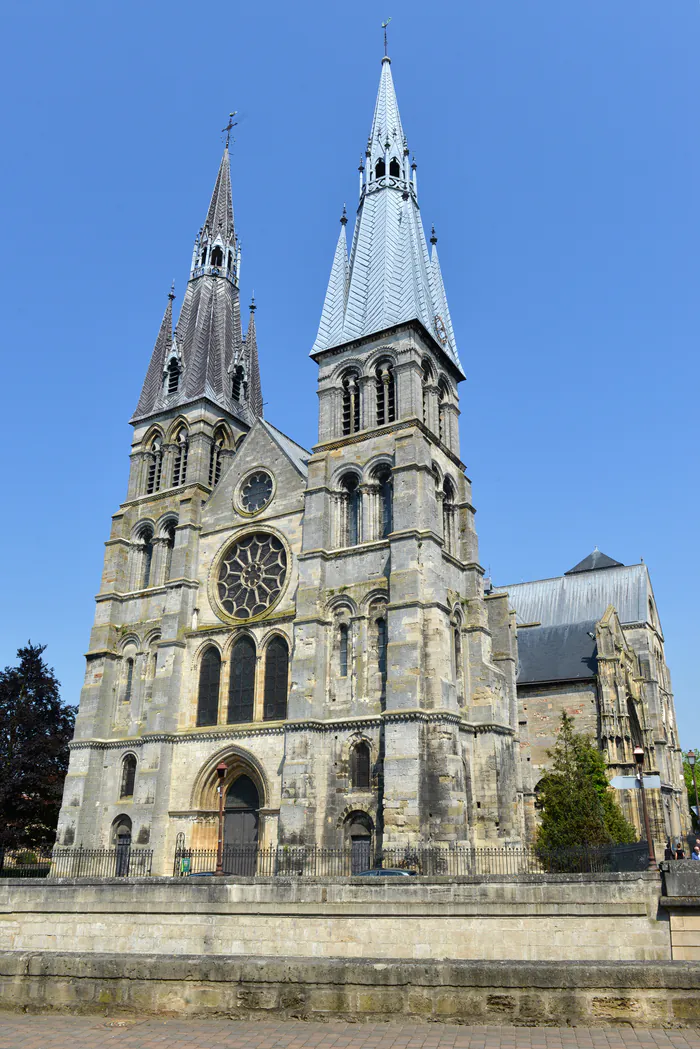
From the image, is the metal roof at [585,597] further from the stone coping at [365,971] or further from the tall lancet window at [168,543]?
the stone coping at [365,971]

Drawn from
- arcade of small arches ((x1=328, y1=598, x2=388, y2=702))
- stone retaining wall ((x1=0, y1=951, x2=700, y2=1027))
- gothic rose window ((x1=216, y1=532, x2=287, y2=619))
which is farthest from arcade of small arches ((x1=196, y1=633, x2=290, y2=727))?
stone retaining wall ((x1=0, y1=951, x2=700, y2=1027))

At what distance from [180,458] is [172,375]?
5.30 meters

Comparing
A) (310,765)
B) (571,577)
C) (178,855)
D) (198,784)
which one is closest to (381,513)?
(310,765)

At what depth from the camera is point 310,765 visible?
28141 mm

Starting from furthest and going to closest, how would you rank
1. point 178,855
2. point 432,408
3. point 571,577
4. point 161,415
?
point 571,577
point 161,415
point 432,408
point 178,855

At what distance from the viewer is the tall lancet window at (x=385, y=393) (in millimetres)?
33812

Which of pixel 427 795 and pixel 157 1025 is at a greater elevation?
pixel 427 795

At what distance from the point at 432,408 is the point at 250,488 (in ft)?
28.7

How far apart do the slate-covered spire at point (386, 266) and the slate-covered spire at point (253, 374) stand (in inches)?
286

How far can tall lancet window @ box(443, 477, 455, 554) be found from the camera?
112 ft

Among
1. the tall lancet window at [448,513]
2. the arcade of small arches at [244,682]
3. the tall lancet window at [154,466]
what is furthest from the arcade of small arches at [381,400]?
the tall lancet window at [154,466]

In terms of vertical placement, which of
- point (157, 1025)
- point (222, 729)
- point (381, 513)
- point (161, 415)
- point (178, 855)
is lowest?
A: point (157, 1025)

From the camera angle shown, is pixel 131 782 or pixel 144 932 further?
pixel 131 782

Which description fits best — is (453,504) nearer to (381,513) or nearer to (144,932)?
(381,513)
